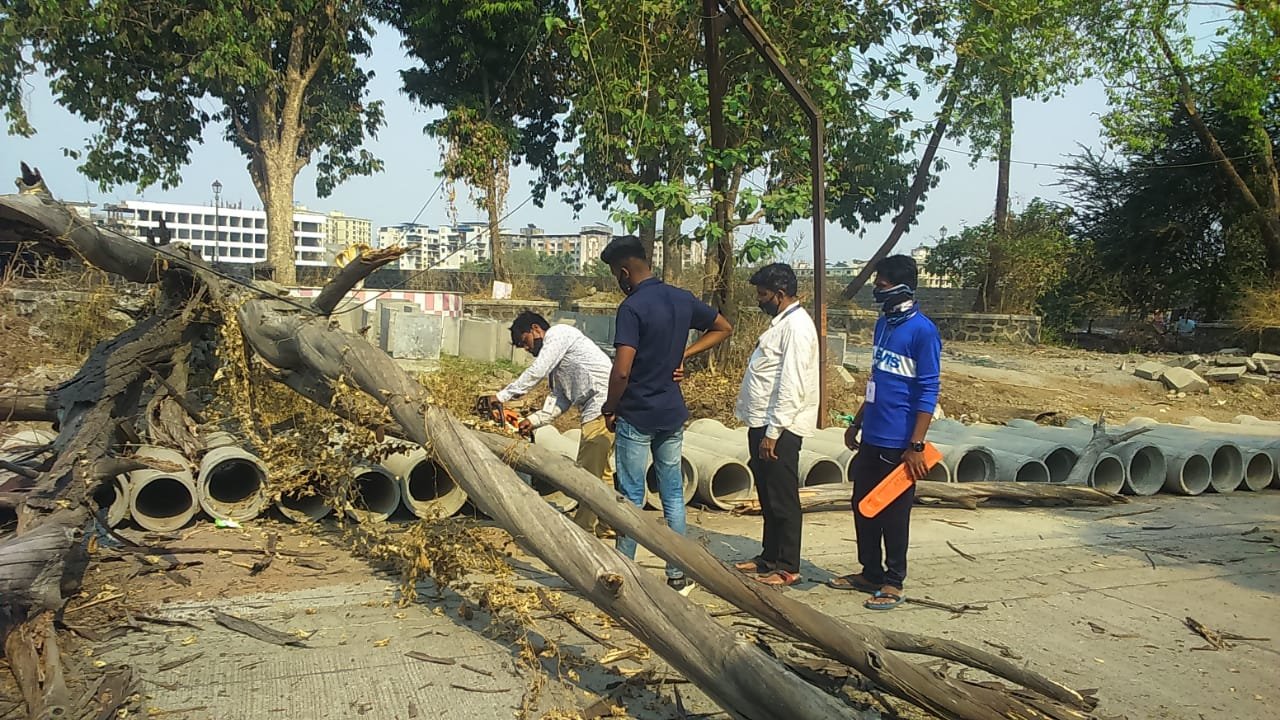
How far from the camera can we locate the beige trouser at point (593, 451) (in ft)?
17.5

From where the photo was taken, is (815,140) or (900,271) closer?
(900,271)

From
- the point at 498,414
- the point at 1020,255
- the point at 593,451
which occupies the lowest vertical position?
the point at 593,451

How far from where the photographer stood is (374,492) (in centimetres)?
597

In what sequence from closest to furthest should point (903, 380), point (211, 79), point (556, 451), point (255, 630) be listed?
point (255, 630)
point (903, 380)
point (556, 451)
point (211, 79)

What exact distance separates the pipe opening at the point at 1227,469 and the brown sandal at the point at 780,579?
520 centimetres

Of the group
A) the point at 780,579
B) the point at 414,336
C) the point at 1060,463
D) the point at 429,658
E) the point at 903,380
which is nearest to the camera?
the point at 429,658

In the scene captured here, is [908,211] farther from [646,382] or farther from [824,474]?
[646,382]

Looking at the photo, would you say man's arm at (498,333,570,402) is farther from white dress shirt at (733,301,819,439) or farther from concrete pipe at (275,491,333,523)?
concrete pipe at (275,491,333,523)

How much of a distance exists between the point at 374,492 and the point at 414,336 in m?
7.35

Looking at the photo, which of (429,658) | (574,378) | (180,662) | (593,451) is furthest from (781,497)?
(180,662)

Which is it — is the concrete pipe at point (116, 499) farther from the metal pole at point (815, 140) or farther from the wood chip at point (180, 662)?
the metal pole at point (815, 140)

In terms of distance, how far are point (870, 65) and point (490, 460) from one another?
33.7ft

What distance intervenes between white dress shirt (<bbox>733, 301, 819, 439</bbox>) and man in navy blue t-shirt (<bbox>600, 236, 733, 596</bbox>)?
1.37ft

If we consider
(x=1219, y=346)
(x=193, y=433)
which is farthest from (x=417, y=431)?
(x=1219, y=346)
